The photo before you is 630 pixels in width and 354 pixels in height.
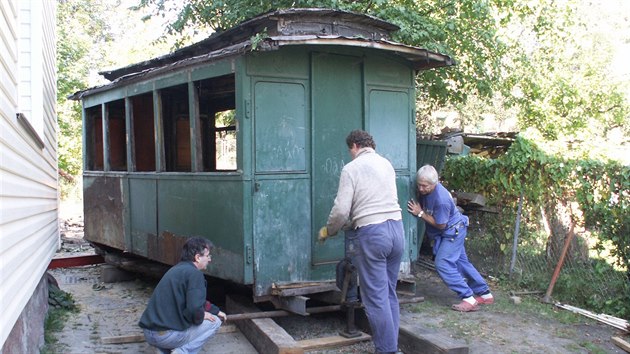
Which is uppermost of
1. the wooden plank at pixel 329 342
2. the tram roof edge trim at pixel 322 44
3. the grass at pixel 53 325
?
the tram roof edge trim at pixel 322 44

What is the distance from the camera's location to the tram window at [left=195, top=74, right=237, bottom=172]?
8586 millimetres

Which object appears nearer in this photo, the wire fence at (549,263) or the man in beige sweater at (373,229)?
the man in beige sweater at (373,229)

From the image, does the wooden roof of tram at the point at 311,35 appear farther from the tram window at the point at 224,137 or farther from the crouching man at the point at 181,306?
the crouching man at the point at 181,306

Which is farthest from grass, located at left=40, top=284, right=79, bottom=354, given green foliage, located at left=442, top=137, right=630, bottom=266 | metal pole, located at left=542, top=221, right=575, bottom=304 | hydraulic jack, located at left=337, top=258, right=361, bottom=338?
green foliage, located at left=442, top=137, right=630, bottom=266

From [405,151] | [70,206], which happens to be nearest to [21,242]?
[405,151]

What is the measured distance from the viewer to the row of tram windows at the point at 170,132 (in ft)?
29.2

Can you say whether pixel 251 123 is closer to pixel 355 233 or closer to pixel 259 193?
pixel 259 193

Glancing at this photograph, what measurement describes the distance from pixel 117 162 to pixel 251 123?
4709 mm

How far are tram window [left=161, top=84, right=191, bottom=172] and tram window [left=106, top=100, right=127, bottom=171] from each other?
0.81m

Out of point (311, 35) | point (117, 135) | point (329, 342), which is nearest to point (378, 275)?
point (329, 342)

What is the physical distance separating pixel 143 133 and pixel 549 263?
6.31 metres

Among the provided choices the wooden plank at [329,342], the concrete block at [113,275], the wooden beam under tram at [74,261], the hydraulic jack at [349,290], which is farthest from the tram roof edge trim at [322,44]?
the concrete block at [113,275]

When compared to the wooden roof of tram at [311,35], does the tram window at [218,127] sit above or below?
below

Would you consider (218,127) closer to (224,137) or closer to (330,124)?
(224,137)
